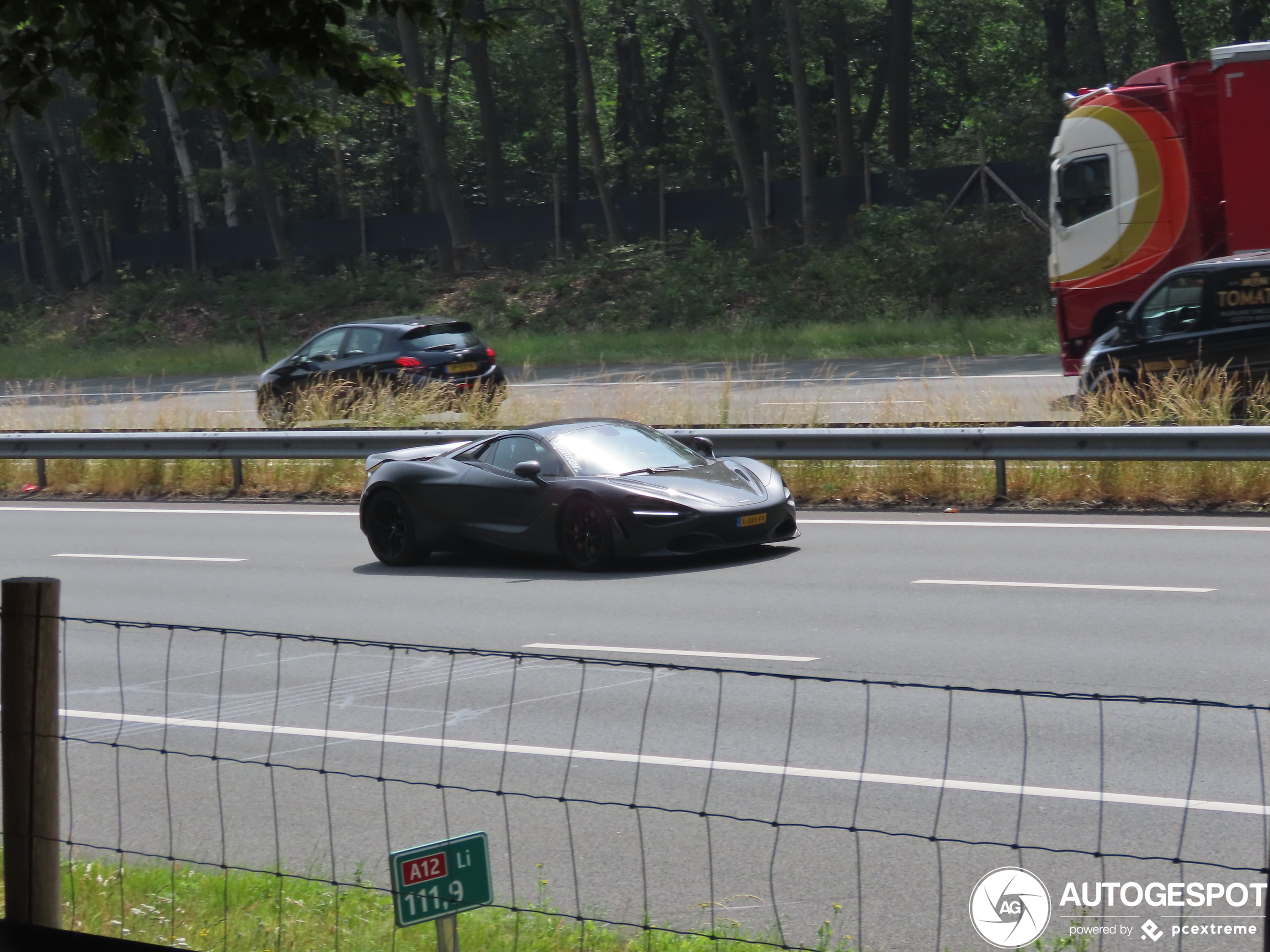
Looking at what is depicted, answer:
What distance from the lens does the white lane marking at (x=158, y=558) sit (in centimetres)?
1358

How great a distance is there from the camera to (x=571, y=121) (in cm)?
5422

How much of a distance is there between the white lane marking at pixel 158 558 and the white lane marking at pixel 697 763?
5.46 meters

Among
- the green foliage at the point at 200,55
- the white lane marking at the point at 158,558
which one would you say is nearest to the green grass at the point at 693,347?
the white lane marking at the point at 158,558

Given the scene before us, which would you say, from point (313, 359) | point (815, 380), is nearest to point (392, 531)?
point (313, 359)

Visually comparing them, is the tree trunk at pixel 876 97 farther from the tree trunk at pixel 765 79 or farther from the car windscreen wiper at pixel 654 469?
the car windscreen wiper at pixel 654 469

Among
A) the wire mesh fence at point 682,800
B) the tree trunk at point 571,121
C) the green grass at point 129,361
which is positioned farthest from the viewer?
the tree trunk at point 571,121

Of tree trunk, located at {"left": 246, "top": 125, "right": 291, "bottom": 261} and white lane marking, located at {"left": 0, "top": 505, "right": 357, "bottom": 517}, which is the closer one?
white lane marking, located at {"left": 0, "top": 505, "right": 357, "bottom": 517}

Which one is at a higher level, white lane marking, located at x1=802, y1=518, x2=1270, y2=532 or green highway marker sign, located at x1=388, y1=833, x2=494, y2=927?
green highway marker sign, located at x1=388, y1=833, x2=494, y2=927

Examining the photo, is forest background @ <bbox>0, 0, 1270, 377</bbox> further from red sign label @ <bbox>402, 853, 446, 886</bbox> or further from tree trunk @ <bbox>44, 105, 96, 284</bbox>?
red sign label @ <bbox>402, 853, 446, 886</bbox>

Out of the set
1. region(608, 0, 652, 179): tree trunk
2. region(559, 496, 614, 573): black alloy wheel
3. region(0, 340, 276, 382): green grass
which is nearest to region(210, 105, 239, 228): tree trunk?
region(0, 340, 276, 382): green grass

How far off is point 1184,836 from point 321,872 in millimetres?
3086

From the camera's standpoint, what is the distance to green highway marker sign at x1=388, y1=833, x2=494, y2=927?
11.6 feet

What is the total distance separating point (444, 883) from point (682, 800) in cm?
271

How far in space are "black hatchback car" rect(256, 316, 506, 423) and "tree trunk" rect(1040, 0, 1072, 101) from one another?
77.9 ft
